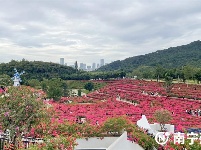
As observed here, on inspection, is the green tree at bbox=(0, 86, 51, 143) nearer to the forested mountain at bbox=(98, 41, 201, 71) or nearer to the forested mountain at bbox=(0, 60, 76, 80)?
the forested mountain at bbox=(0, 60, 76, 80)

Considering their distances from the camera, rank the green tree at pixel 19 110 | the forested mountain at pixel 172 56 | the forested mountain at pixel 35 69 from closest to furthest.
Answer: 1. the green tree at pixel 19 110
2. the forested mountain at pixel 35 69
3. the forested mountain at pixel 172 56

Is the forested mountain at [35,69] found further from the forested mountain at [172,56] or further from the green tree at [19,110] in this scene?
the green tree at [19,110]

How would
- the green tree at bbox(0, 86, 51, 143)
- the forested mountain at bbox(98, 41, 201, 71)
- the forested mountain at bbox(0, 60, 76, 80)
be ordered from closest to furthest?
the green tree at bbox(0, 86, 51, 143)
the forested mountain at bbox(0, 60, 76, 80)
the forested mountain at bbox(98, 41, 201, 71)

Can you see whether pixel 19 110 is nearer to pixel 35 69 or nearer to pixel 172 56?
pixel 35 69

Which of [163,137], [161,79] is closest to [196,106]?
[163,137]

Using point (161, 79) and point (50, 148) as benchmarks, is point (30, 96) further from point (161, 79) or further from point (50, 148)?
point (161, 79)

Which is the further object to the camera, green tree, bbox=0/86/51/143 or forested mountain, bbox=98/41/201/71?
forested mountain, bbox=98/41/201/71

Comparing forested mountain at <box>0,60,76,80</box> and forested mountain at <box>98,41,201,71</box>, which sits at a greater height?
forested mountain at <box>98,41,201,71</box>

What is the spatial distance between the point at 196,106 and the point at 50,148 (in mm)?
26678

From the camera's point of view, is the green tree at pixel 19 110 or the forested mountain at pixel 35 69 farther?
the forested mountain at pixel 35 69

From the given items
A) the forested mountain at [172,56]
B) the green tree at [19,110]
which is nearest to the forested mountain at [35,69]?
the forested mountain at [172,56]

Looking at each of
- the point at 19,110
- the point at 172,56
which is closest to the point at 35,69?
the point at 172,56

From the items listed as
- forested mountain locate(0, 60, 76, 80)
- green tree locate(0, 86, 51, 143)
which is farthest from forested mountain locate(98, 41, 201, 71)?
green tree locate(0, 86, 51, 143)

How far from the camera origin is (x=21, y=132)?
10.3 m
